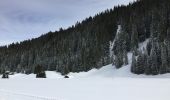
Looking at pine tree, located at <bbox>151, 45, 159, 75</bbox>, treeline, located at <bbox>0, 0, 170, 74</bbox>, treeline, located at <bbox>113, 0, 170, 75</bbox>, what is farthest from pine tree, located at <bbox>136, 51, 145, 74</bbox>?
pine tree, located at <bbox>151, 45, 159, 75</bbox>

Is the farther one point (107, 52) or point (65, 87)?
point (107, 52)

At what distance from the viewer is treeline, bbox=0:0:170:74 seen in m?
85.6

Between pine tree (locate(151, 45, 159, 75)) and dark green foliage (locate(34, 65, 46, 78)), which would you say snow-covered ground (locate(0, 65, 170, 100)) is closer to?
pine tree (locate(151, 45, 159, 75))

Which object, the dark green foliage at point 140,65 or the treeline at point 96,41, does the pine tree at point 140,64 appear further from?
the treeline at point 96,41

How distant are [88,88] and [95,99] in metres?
3.37

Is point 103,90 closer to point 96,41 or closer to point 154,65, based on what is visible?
point 154,65

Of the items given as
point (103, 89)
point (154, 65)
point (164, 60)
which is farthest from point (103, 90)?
point (164, 60)

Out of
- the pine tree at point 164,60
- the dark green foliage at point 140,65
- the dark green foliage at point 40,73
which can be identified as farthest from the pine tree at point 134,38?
the dark green foliage at point 40,73

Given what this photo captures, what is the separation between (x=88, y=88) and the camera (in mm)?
25969

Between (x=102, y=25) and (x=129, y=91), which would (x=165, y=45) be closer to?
(x=129, y=91)

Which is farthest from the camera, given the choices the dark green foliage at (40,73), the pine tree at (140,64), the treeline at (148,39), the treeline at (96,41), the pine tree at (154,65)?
the treeline at (96,41)

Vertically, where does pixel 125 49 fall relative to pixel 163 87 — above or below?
above

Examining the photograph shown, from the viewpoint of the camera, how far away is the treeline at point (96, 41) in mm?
85625

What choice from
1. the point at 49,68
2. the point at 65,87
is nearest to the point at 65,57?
the point at 49,68
